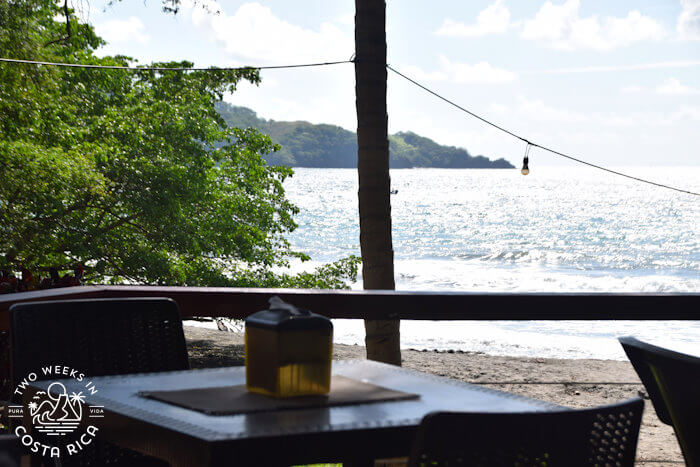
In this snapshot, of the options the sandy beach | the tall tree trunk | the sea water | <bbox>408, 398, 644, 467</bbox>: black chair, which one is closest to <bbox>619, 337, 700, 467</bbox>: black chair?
<bbox>408, 398, 644, 467</bbox>: black chair

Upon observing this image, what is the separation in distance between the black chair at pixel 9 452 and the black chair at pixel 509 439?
26.0 inches

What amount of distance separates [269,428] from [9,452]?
0.41 meters

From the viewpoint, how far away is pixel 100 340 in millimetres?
1894

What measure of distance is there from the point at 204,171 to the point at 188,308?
25.9 ft

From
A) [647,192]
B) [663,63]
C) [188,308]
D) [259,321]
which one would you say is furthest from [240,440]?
[647,192]

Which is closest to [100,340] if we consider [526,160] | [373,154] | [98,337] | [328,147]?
[98,337]

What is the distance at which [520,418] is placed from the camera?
2.85 feet

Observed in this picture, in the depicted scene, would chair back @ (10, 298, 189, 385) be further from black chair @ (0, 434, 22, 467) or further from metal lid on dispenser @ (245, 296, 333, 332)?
metal lid on dispenser @ (245, 296, 333, 332)

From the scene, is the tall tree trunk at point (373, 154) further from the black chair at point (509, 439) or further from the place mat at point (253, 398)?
the black chair at point (509, 439)

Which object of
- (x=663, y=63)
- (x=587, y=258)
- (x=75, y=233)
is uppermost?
(x=663, y=63)

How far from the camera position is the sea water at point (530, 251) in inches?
603

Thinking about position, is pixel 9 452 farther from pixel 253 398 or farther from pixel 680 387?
pixel 680 387

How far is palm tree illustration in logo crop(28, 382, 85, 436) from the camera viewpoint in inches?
53.4

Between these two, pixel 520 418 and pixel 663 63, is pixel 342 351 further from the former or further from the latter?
pixel 663 63
